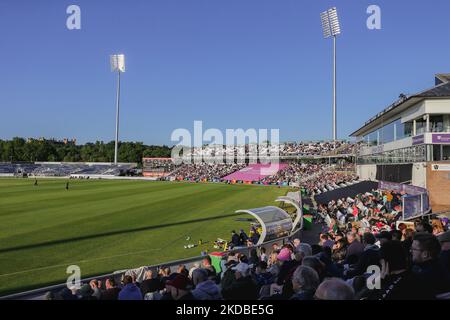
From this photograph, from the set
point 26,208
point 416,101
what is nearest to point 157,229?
point 26,208

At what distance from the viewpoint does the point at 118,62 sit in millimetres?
82000

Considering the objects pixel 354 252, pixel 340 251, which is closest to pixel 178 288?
pixel 354 252

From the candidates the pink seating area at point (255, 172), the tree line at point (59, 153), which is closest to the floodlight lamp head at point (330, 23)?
the pink seating area at point (255, 172)

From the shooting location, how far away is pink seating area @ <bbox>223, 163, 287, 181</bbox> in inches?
2800

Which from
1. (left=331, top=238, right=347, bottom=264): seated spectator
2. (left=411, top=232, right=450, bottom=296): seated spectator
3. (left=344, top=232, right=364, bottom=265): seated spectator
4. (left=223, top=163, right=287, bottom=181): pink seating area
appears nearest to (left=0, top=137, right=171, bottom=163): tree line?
(left=223, top=163, right=287, bottom=181): pink seating area

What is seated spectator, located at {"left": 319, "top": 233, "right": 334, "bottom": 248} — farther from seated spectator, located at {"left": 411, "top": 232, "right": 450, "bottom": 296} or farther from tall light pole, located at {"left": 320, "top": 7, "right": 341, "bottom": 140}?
tall light pole, located at {"left": 320, "top": 7, "right": 341, "bottom": 140}

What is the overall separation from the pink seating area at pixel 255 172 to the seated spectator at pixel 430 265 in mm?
63554

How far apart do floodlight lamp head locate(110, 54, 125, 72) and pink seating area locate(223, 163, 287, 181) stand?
33905 millimetres

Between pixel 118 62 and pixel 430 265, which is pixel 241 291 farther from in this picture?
pixel 118 62

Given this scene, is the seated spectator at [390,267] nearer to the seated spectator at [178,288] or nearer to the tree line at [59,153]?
the seated spectator at [178,288]

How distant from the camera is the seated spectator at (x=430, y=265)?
12.6 feet

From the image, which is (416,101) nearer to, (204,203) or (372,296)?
(204,203)

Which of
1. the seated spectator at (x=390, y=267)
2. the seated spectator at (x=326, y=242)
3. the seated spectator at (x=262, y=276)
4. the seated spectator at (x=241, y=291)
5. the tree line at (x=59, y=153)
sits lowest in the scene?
the seated spectator at (x=262, y=276)

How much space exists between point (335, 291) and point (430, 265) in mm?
1692
